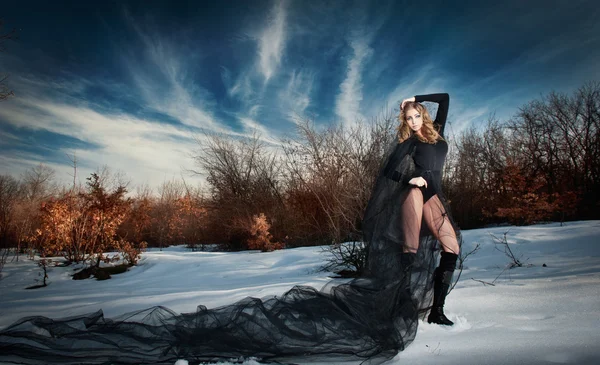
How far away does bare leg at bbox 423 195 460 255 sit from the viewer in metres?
2.05

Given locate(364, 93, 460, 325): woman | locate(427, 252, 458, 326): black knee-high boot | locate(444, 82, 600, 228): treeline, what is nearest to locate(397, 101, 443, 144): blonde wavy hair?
locate(364, 93, 460, 325): woman

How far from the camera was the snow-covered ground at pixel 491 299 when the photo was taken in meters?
1.47

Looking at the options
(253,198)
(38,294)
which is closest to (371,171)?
(38,294)

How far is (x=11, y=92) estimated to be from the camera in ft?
15.0

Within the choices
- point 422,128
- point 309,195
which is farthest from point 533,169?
point 422,128

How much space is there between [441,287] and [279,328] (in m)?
1.10

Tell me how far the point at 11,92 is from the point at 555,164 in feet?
55.4

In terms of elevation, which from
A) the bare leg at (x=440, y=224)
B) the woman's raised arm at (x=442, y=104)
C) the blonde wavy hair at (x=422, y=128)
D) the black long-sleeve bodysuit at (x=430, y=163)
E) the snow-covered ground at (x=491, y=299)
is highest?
the woman's raised arm at (x=442, y=104)

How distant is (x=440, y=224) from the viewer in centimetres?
209

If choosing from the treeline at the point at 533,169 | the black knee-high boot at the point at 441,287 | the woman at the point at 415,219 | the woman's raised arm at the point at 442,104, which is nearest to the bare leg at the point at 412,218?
the woman at the point at 415,219

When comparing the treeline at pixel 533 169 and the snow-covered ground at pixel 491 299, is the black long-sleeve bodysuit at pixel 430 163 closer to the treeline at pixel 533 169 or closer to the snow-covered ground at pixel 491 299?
the snow-covered ground at pixel 491 299

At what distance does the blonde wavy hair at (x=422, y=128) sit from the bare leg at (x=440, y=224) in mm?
474

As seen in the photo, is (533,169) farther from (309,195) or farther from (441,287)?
(441,287)

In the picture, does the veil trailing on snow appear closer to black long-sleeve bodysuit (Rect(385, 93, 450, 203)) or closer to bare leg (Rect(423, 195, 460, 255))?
bare leg (Rect(423, 195, 460, 255))
